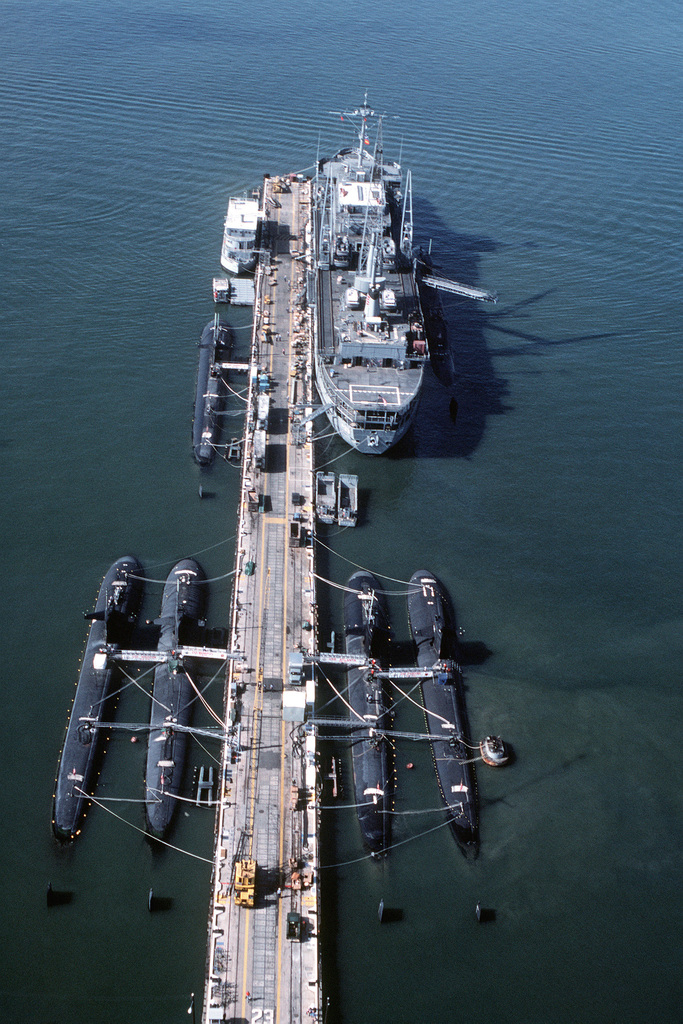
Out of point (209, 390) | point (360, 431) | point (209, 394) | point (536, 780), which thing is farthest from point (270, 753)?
point (209, 390)

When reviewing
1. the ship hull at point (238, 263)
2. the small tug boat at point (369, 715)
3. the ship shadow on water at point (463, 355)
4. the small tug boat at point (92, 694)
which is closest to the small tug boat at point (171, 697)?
the small tug boat at point (92, 694)

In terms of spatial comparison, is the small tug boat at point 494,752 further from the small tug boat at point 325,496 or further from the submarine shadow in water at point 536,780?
the small tug boat at point 325,496

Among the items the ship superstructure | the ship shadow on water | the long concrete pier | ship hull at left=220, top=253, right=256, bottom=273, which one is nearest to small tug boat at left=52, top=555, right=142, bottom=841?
the long concrete pier

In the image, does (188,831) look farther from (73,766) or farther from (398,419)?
(398,419)

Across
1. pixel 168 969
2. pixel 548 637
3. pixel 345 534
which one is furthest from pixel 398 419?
pixel 168 969

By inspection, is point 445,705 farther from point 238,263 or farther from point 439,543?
point 238,263

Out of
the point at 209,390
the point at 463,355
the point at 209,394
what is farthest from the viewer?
the point at 463,355
